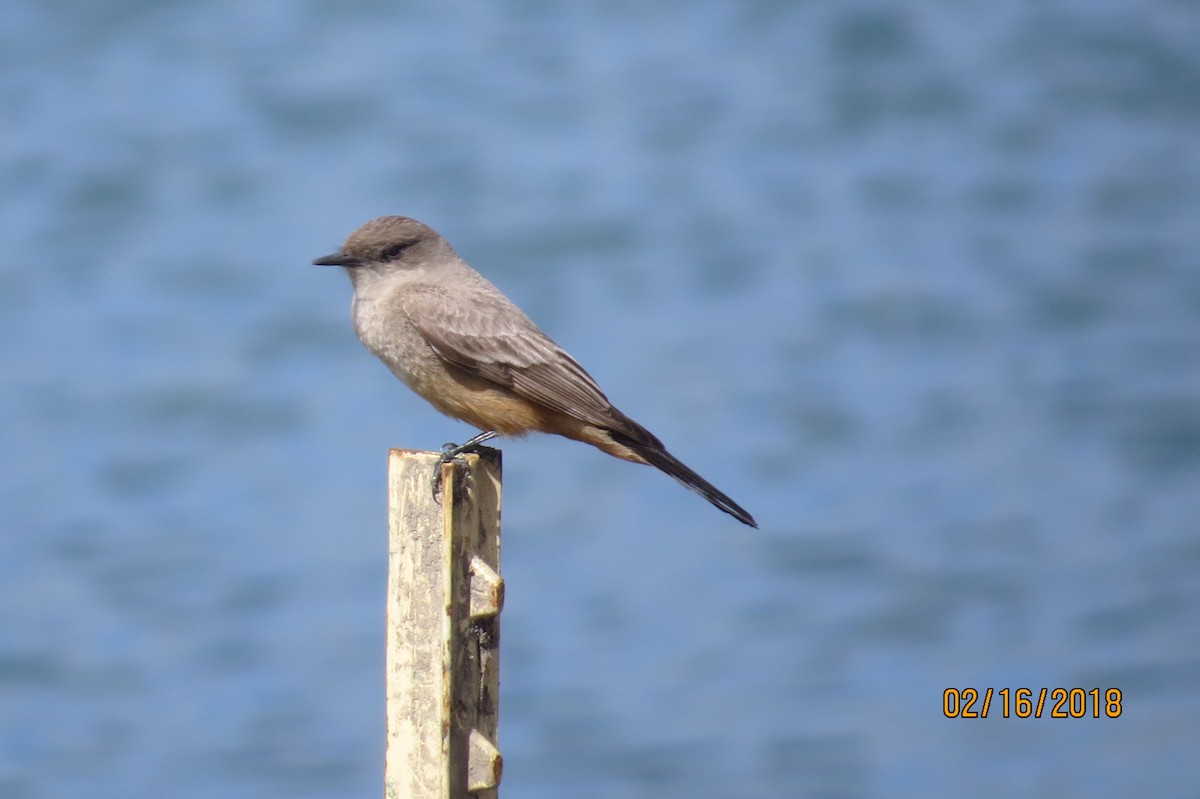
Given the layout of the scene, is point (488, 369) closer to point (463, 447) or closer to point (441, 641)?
point (463, 447)

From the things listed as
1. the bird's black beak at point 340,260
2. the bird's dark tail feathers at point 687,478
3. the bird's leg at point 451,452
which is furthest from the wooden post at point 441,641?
the bird's black beak at point 340,260

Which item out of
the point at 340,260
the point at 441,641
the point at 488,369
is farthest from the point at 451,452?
the point at 340,260

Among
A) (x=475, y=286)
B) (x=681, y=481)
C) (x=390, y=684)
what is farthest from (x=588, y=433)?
(x=390, y=684)

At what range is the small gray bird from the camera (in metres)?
5.54

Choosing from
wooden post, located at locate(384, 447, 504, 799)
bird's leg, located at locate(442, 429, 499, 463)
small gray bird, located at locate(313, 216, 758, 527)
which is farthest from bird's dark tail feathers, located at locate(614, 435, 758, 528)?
wooden post, located at locate(384, 447, 504, 799)

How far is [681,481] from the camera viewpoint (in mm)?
5359

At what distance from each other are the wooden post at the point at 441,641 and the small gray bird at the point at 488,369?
49.9 inches

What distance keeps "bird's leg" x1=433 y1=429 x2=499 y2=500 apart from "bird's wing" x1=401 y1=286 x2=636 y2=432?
10.0 inches

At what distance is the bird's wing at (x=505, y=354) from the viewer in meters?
5.54

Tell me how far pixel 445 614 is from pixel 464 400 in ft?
5.54

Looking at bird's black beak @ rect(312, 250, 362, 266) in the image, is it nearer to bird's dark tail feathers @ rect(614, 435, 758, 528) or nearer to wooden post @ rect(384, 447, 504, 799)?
bird's dark tail feathers @ rect(614, 435, 758, 528)

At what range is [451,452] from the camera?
453 cm

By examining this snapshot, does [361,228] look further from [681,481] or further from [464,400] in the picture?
[681,481]

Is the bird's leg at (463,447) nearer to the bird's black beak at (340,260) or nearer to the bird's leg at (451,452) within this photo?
the bird's leg at (451,452)
